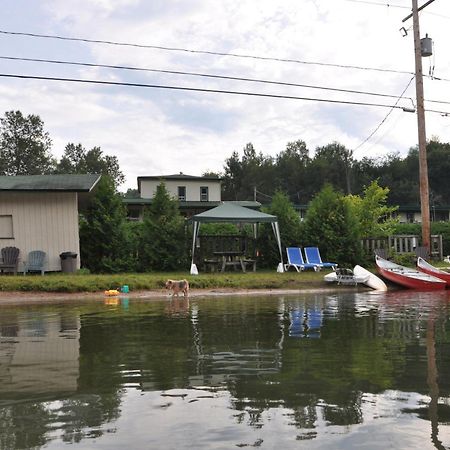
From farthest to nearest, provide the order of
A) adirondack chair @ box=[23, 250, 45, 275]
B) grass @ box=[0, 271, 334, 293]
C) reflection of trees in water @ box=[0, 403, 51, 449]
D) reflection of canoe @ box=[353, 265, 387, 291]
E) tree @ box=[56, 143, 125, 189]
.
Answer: tree @ box=[56, 143, 125, 189], adirondack chair @ box=[23, 250, 45, 275], reflection of canoe @ box=[353, 265, 387, 291], grass @ box=[0, 271, 334, 293], reflection of trees in water @ box=[0, 403, 51, 449]

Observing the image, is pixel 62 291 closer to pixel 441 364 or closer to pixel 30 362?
pixel 30 362

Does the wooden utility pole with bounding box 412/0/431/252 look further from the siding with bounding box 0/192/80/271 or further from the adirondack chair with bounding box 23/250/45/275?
the adirondack chair with bounding box 23/250/45/275

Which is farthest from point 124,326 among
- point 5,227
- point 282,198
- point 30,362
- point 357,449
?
point 282,198

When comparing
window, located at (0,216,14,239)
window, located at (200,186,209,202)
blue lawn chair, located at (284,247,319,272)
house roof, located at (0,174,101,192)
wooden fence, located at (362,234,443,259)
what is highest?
window, located at (200,186,209,202)

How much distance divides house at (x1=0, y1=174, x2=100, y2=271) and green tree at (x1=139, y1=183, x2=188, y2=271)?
2.98 metres

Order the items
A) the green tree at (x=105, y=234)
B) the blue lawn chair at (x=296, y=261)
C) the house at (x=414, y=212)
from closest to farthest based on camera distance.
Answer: the blue lawn chair at (x=296, y=261), the green tree at (x=105, y=234), the house at (x=414, y=212)

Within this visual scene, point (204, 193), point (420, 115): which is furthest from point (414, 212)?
point (420, 115)

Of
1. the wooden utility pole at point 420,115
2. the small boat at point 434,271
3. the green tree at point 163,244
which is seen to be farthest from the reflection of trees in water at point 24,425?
the wooden utility pole at point 420,115

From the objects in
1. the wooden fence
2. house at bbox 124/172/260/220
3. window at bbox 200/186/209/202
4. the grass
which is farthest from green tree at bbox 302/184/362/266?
window at bbox 200/186/209/202

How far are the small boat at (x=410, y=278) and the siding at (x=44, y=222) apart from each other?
12130 millimetres

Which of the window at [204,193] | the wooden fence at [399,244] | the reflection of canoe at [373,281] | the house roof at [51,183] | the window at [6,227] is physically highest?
the window at [204,193]

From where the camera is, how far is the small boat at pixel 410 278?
730 inches

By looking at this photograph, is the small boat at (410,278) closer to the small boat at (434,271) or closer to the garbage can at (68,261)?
the small boat at (434,271)

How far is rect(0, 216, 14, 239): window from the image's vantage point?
69.5 ft
